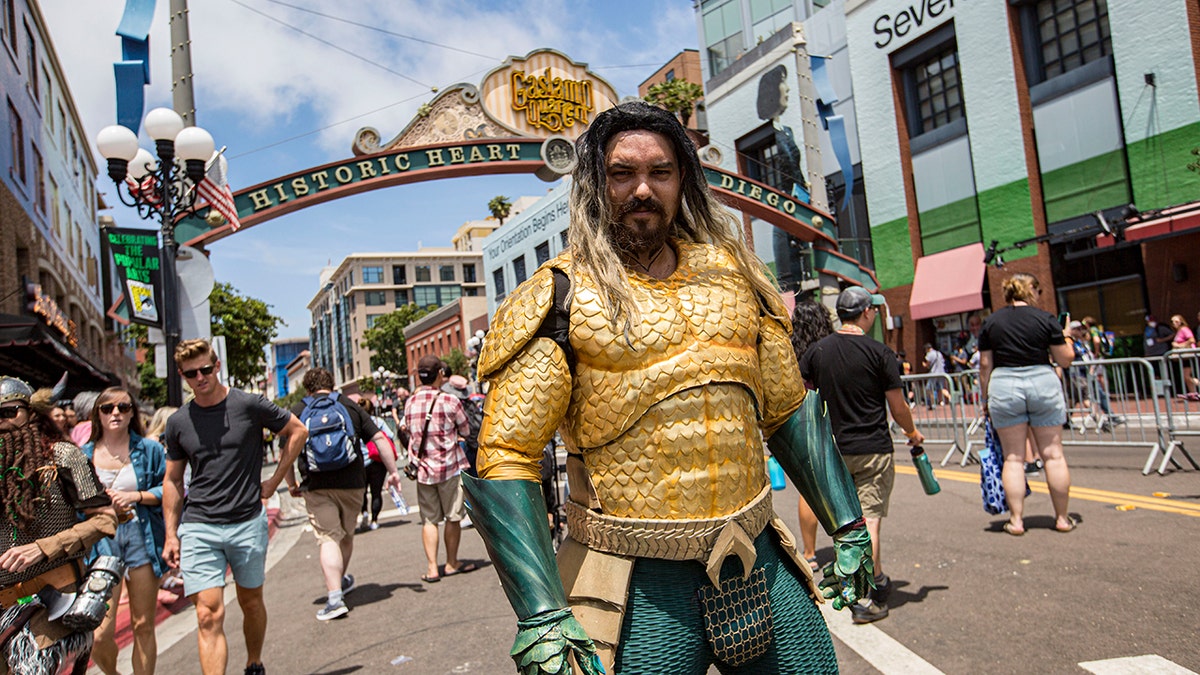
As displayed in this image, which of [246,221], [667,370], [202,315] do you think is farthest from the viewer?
[246,221]

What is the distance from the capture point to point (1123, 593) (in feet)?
13.9

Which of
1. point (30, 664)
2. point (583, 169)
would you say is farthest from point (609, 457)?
point (30, 664)

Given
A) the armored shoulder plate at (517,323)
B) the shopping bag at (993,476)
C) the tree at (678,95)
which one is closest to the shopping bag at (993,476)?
the shopping bag at (993,476)

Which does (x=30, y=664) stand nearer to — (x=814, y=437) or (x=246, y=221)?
(x=814, y=437)

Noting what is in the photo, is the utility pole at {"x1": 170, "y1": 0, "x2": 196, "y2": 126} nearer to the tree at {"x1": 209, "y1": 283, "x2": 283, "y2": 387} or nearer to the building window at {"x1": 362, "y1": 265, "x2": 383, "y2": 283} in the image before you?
the tree at {"x1": 209, "y1": 283, "x2": 283, "y2": 387}

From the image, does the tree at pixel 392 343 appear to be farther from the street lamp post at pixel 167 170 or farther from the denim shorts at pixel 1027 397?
the denim shorts at pixel 1027 397

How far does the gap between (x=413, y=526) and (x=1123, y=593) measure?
761 cm

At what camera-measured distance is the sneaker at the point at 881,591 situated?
448 centimetres

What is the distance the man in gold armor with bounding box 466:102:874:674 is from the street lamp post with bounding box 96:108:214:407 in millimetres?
7432

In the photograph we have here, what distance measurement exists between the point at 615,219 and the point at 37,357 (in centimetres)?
1658

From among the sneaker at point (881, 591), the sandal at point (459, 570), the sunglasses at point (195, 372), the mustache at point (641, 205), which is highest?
the mustache at point (641, 205)

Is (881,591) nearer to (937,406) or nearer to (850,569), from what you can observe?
(850,569)

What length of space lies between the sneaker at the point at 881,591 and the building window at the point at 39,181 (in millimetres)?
20450

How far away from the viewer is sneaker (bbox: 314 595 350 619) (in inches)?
229
